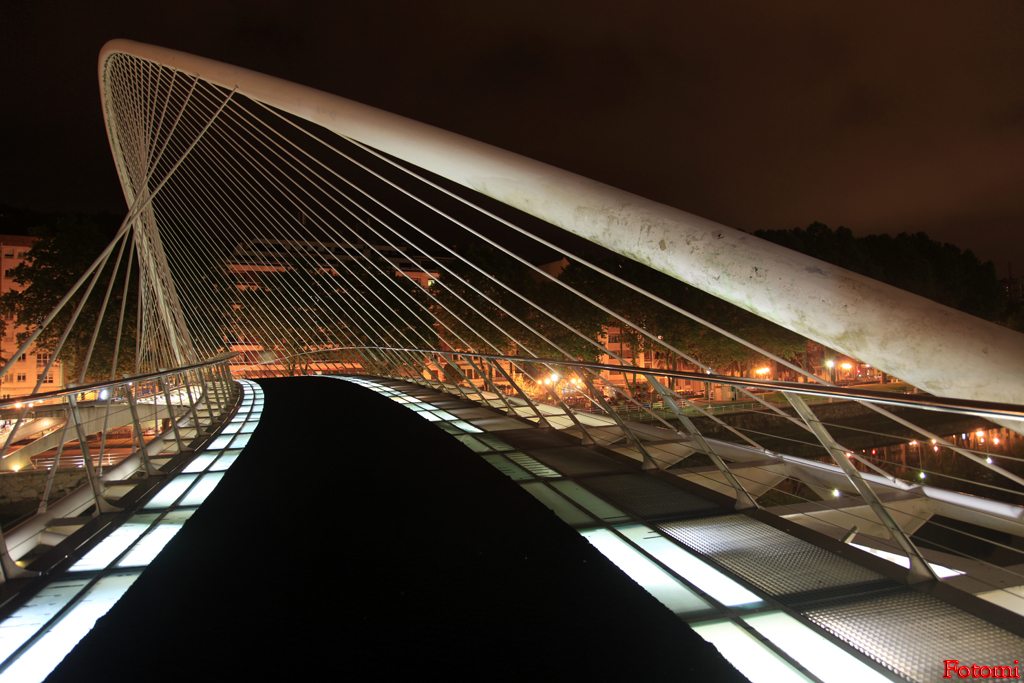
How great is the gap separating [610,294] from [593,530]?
29566 millimetres

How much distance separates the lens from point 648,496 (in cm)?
304

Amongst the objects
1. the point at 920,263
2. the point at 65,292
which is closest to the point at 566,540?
the point at 65,292

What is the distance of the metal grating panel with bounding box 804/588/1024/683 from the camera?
1447mm

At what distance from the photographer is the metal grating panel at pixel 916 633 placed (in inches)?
57.0

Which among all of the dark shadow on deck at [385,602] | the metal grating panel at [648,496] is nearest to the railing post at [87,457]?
the dark shadow on deck at [385,602]

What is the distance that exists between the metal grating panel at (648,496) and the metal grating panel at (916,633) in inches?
38.9

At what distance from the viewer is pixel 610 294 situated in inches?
1244

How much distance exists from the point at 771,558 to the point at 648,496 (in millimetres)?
928

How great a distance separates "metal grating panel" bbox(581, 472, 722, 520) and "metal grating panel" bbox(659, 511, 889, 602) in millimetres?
151

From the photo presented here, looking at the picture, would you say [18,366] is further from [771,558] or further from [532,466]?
[771,558]

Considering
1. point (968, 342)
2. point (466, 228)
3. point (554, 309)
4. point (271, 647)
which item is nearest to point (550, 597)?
point (271, 647)

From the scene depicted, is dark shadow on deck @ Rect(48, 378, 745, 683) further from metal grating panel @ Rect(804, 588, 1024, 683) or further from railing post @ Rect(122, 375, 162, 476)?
railing post @ Rect(122, 375, 162, 476)

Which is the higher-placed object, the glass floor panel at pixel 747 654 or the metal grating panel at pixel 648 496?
the glass floor panel at pixel 747 654

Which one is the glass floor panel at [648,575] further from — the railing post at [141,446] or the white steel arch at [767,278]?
the railing post at [141,446]
